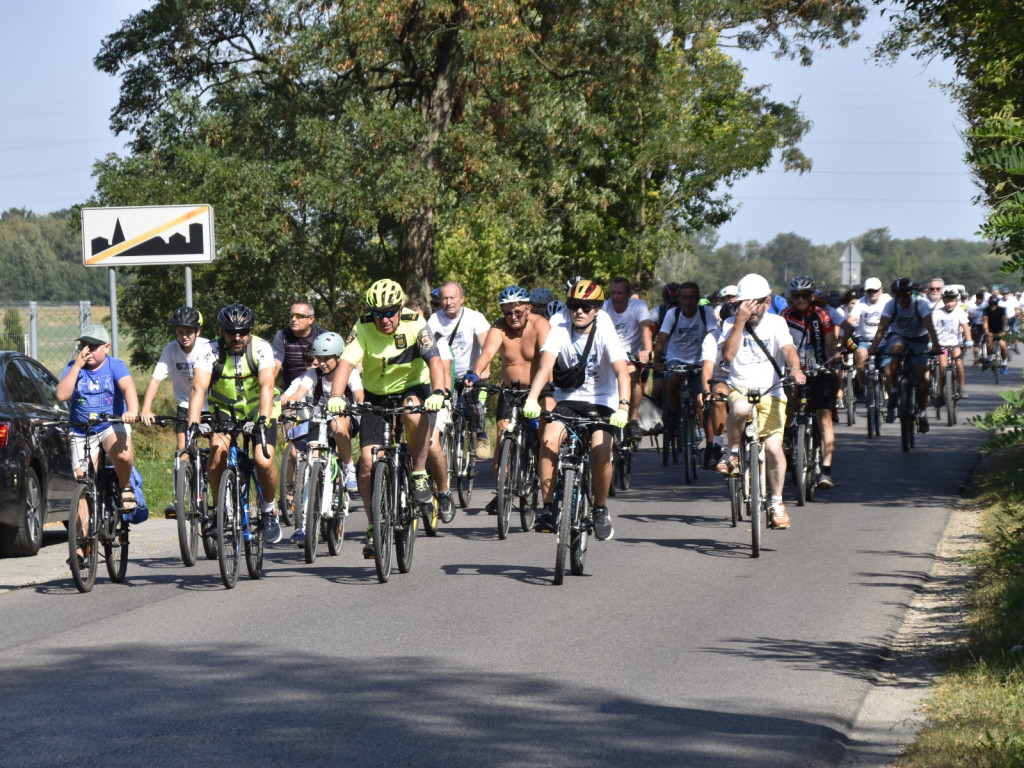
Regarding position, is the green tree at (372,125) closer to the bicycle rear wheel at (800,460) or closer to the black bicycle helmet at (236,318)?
the bicycle rear wheel at (800,460)

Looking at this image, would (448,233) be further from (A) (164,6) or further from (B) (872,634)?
(B) (872,634)

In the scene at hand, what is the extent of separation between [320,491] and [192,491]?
102 cm

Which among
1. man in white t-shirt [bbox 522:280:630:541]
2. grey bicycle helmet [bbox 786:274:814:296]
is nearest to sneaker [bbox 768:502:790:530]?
man in white t-shirt [bbox 522:280:630:541]

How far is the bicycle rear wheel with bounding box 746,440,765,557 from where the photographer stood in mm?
11109

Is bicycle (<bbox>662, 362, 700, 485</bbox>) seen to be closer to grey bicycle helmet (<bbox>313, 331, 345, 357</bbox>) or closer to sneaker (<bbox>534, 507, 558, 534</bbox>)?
grey bicycle helmet (<bbox>313, 331, 345, 357</bbox>)

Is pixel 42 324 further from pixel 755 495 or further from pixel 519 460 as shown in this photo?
pixel 755 495

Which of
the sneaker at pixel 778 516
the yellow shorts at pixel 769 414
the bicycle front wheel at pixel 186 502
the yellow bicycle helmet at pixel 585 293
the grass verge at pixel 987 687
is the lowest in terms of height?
the grass verge at pixel 987 687

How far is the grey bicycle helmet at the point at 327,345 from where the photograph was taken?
1305 cm

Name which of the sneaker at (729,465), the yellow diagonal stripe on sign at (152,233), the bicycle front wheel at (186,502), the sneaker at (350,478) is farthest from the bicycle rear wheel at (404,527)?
the yellow diagonal stripe on sign at (152,233)

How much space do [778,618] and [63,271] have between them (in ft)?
350

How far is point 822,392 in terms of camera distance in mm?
15273

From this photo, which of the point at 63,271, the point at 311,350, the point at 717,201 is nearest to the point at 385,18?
the point at 311,350

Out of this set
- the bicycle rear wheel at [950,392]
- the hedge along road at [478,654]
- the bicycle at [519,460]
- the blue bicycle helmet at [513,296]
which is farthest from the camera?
the bicycle rear wheel at [950,392]

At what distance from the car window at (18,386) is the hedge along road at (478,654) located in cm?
135
